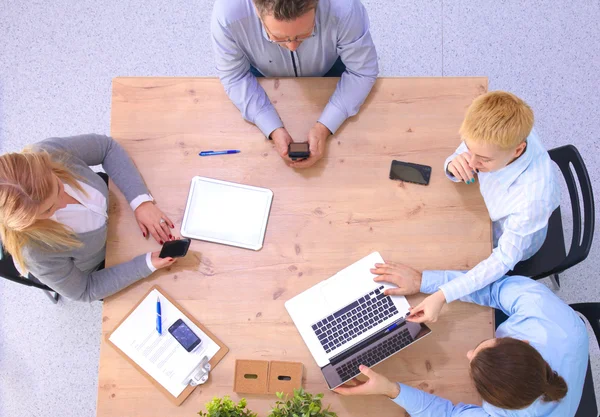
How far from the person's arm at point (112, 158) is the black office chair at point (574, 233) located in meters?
1.22

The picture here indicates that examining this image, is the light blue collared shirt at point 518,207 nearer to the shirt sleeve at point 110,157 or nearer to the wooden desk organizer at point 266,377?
the wooden desk organizer at point 266,377

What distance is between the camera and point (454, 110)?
4.80ft

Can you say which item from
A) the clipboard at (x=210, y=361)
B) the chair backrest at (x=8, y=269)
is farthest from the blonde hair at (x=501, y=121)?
the chair backrest at (x=8, y=269)

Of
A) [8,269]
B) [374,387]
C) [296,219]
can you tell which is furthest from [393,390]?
[8,269]

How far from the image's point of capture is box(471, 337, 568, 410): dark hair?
1.12m

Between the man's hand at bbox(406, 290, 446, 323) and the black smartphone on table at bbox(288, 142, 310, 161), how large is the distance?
0.53 m

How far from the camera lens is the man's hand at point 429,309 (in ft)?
4.29

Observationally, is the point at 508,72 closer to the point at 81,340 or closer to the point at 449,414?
the point at 449,414

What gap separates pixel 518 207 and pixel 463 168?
181 mm

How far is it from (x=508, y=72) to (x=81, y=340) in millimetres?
2253

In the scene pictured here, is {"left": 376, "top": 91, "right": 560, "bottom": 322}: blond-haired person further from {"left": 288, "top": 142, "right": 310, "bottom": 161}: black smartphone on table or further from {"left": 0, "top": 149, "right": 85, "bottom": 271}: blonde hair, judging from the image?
{"left": 0, "top": 149, "right": 85, "bottom": 271}: blonde hair

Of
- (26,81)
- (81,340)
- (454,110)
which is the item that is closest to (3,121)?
(26,81)

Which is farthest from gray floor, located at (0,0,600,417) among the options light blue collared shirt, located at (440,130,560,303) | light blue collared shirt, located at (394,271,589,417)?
light blue collared shirt, located at (394,271,589,417)

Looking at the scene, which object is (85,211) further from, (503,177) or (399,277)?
(503,177)
